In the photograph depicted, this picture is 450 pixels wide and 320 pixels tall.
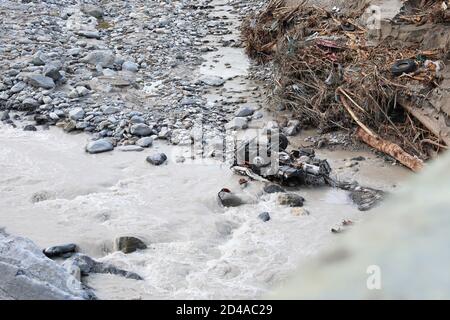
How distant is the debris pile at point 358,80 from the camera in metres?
5.56

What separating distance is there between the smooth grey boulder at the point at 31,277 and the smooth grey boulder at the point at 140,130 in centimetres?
264

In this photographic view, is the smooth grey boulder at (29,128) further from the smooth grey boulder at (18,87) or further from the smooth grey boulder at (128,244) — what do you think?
the smooth grey boulder at (128,244)

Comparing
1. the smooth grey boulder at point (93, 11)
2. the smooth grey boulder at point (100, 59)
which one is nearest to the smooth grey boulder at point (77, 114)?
the smooth grey boulder at point (100, 59)

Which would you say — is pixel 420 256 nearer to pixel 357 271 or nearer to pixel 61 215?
pixel 357 271

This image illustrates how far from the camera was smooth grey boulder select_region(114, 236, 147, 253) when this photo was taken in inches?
163

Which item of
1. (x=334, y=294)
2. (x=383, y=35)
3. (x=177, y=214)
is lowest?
(x=177, y=214)

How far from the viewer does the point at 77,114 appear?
6613mm

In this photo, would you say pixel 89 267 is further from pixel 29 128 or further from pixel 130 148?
Answer: pixel 29 128

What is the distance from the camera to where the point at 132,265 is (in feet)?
13.0

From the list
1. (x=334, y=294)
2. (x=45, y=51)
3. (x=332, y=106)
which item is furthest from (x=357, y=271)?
(x=45, y=51)

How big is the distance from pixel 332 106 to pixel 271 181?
151 cm

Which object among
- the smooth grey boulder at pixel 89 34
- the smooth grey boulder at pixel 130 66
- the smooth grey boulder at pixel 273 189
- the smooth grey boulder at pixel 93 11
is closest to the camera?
the smooth grey boulder at pixel 273 189

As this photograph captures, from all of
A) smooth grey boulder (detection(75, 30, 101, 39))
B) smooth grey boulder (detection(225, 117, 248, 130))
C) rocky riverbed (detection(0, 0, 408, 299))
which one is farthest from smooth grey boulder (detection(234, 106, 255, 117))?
smooth grey boulder (detection(75, 30, 101, 39))

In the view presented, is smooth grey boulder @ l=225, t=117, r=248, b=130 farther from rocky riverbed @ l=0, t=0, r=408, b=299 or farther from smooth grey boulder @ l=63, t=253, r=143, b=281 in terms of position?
smooth grey boulder @ l=63, t=253, r=143, b=281
